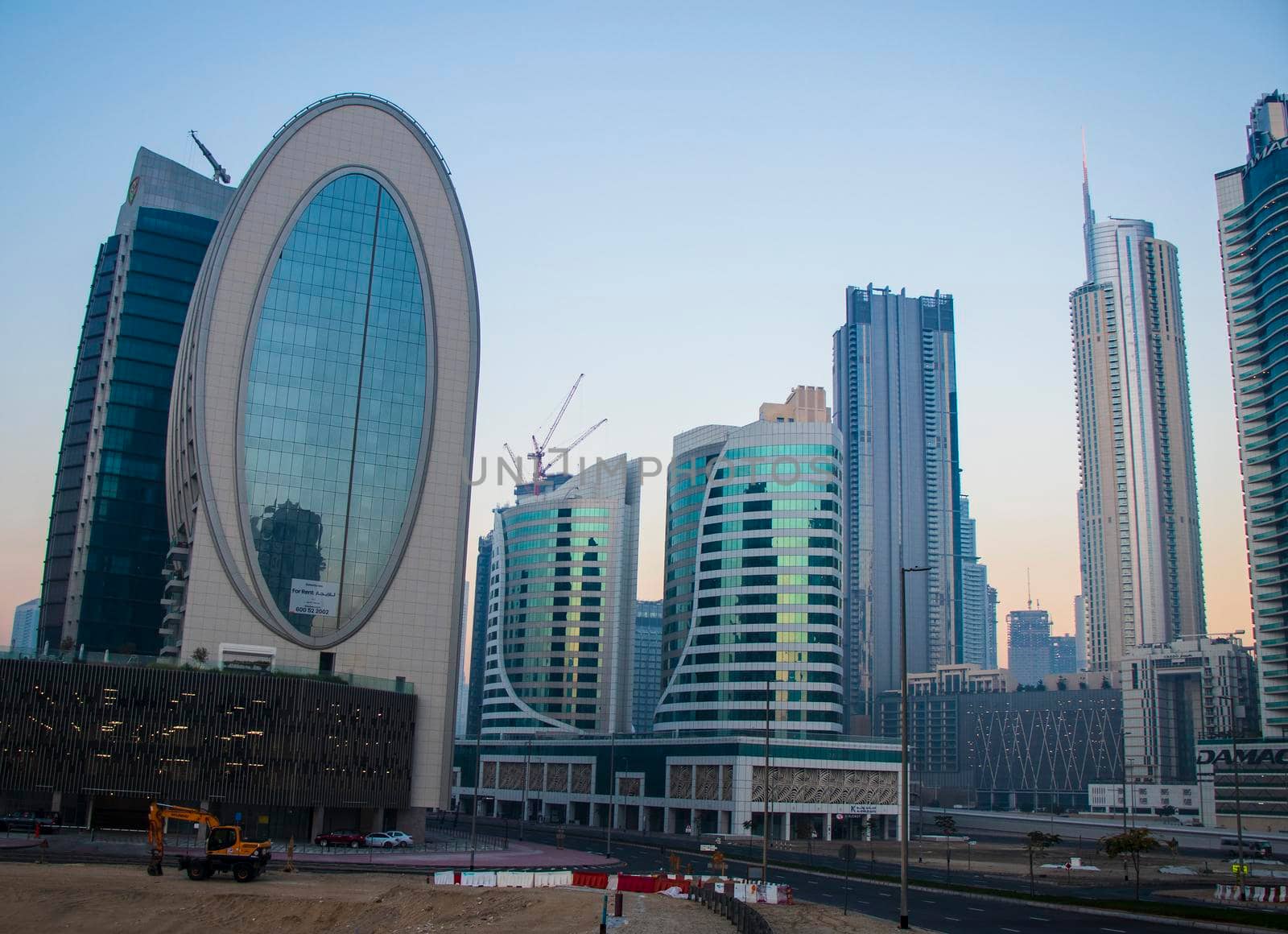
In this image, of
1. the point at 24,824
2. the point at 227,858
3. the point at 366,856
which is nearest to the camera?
the point at 227,858

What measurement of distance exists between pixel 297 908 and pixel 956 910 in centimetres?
3662

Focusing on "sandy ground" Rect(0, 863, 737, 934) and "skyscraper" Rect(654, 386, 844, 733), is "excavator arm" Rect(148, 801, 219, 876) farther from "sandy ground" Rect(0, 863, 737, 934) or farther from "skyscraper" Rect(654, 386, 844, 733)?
"skyscraper" Rect(654, 386, 844, 733)

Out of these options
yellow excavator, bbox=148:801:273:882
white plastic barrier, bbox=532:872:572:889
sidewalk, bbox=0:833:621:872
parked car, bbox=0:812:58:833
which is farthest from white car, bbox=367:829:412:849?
white plastic barrier, bbox=532:872:572:889

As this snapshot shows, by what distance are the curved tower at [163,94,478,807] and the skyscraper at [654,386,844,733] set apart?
6892 centimetres

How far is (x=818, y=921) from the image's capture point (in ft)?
195

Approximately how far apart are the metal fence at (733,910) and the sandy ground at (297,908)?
0.69 metres

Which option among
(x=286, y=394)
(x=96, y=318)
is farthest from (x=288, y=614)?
(x=96, y=318)

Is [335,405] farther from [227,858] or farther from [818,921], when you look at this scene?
[818,921]

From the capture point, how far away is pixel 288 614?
12300 cm

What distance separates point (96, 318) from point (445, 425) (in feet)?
308

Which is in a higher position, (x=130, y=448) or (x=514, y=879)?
(x=130, y=448)

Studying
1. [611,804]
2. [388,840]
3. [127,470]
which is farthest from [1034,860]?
[127,470]

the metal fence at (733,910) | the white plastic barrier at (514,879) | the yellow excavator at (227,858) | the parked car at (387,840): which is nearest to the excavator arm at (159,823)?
the yellow excavator at (227,858)

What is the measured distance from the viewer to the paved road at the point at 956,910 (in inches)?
2361
